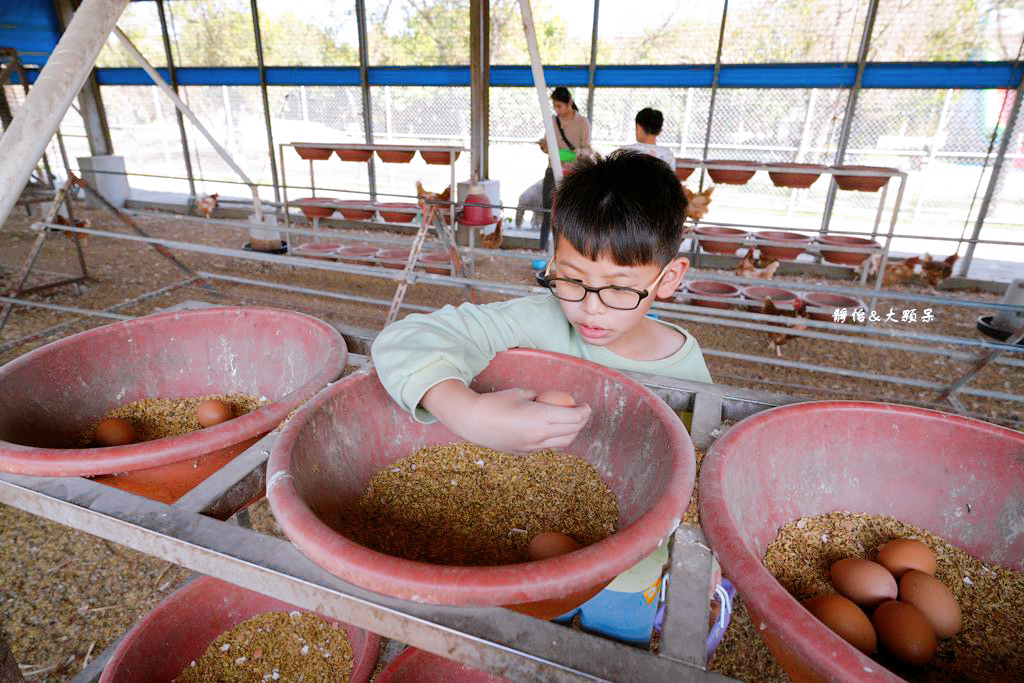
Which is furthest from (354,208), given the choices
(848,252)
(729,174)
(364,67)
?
Result: (848,252)

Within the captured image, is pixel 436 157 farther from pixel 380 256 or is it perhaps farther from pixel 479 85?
pixel 380 256

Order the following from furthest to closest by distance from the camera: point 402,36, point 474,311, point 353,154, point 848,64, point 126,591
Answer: point 402,36, point 353,154, point 848,64, point 126,591, point 474,311

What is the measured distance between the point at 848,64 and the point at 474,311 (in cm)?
631

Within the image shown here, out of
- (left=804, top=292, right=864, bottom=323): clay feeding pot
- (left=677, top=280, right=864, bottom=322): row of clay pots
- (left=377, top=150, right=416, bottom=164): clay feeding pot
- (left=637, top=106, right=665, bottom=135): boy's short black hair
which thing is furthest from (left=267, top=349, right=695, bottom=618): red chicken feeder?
(left=377, top=150, right=416, bottom=164): clay feeding pot

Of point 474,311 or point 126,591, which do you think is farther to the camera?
point 126,591

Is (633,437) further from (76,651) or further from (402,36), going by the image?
(402,36)

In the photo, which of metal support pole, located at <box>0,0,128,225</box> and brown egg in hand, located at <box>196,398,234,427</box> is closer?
metal support pole, located at <box>0,0,128,225</box>

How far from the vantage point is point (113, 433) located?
1008 millimetres

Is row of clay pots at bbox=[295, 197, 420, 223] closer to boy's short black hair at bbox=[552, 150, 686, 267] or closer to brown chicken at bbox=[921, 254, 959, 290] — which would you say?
→ boy's short black hair at bbox=[552, 150, 686, 267]

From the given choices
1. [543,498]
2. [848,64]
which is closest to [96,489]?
[543,498]

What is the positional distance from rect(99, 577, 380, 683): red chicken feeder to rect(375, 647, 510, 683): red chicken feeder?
0.06 m

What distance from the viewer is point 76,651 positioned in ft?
5.43

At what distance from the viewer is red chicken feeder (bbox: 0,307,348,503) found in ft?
2.47

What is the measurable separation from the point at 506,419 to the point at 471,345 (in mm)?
259
